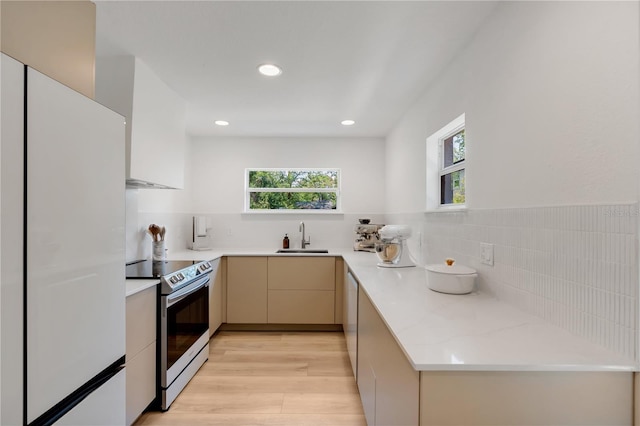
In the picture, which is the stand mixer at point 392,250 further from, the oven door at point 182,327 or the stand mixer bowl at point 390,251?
the oven door at point 182,327

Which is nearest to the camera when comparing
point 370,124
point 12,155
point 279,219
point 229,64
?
point 12,155

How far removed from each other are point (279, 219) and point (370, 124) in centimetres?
161

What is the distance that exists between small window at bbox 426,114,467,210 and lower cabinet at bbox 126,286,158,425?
2.06 meters

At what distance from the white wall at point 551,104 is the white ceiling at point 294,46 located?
0.25 m

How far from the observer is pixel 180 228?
361cm

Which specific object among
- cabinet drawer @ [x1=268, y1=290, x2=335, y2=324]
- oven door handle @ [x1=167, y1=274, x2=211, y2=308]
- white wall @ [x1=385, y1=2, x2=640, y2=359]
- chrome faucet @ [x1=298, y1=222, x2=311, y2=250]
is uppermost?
white wall @ [x1=385, y1=2, x2=640, y2=359]

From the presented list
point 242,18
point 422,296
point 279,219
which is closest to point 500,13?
point 242,18

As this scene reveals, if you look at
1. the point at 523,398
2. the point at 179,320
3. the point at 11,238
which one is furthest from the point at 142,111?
the point at 523,398

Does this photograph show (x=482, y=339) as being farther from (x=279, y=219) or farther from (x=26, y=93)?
(x=279, y=219)

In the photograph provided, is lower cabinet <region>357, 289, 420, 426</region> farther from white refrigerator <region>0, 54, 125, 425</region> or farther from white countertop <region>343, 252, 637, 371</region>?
white refrigerator <region>0, 54, 125, 425</region>

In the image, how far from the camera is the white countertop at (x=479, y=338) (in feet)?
2.75

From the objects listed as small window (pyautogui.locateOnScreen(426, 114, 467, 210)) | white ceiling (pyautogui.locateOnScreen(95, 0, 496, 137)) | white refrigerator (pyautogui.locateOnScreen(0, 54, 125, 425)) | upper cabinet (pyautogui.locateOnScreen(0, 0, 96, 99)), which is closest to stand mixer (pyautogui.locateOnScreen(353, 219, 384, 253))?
small window (pyautogui.locateOnScreen(426, 114, 467, 210))

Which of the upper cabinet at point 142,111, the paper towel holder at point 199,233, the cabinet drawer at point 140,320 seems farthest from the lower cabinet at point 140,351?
the paper towel holder at point 199,233

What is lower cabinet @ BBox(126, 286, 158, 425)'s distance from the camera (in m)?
1.68
